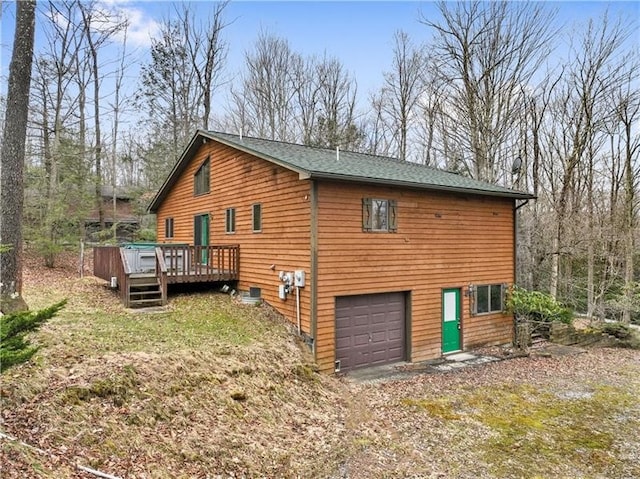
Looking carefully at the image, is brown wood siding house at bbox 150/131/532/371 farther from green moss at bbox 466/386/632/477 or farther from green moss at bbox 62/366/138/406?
green moss at bbox 62/366/138/406

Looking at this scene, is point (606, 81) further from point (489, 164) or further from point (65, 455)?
point (65, 455)

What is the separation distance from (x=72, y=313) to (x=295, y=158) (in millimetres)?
6455

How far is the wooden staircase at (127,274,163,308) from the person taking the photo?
10.5 metres

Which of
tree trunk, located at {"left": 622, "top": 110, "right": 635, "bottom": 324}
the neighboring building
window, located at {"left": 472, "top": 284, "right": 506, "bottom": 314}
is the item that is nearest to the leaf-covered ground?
window, located at {"left": 472, "top": 284, "right": 506, "bottom": 314}

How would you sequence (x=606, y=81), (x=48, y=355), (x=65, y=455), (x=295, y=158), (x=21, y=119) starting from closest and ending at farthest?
(x=65, y=455), (x=48, y=355), (x=21, y=119), (x=295, y=158), (x=606, y=81)

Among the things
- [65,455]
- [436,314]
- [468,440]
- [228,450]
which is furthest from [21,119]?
[436,314]

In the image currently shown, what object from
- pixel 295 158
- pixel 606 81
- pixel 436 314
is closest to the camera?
pixel 295 158

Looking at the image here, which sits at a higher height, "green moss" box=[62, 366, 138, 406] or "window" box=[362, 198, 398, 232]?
"window" box=[362, 198, 398, 232]

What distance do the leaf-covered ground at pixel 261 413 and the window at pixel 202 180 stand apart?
18.5ft

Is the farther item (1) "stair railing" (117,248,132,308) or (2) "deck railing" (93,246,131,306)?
(2) "deck railing" (93,246,131,306)

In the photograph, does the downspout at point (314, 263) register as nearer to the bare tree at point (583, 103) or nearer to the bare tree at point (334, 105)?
the bare tree at point (583, 103)

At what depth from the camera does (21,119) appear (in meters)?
7.82

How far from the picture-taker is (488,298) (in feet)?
40.5

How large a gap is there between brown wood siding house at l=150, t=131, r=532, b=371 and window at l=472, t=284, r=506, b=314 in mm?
33
